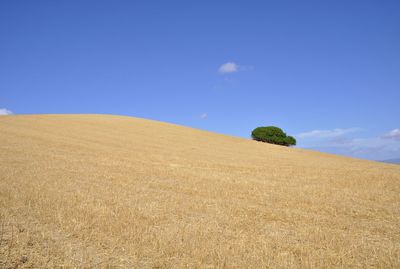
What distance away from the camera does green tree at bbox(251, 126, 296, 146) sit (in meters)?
81.8

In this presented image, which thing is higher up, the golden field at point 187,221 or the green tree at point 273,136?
the green tree at point 273,136

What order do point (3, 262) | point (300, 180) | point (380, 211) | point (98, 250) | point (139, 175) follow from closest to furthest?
1. point (3, 262)
2. point (98, 250)
3. point (380, 211)
4. point (139, 175)
5. point (300, 180)

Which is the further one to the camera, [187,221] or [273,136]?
[273,136]

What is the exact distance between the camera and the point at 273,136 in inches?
3223

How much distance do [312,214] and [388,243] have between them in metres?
3.09

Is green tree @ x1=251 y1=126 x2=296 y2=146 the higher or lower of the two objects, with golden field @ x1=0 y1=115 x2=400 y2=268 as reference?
higher

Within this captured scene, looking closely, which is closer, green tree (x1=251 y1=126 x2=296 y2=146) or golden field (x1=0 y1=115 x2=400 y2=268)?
golden field (x1=0 y1=115 x2=400 y2=268)

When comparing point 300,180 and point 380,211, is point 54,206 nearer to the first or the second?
point 380,211

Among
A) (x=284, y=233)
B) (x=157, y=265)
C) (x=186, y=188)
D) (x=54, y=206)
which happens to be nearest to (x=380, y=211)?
(x=284, y=233)

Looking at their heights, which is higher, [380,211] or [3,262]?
[380,211]

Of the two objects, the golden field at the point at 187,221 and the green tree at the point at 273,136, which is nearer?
the golden field at the point at 187,221

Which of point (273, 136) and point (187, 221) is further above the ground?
point (273, 136)

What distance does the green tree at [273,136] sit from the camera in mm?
81750

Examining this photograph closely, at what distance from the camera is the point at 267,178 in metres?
20.8
